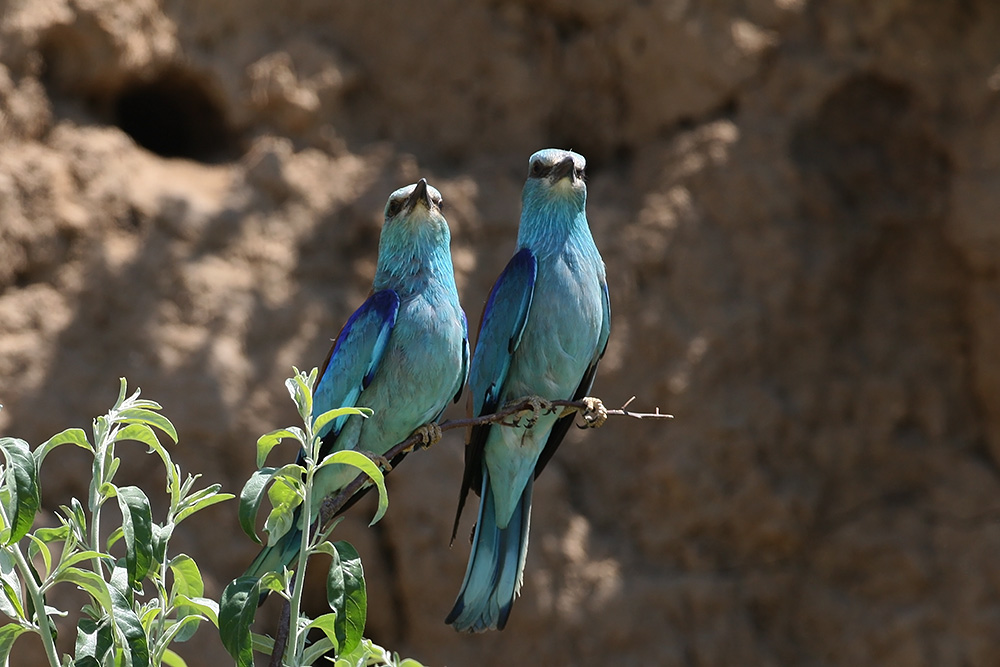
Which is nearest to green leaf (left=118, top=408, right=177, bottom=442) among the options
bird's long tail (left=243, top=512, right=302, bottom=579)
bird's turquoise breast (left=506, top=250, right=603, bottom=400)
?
bird's long tail (left=243, top=512, right=302, bottom=579)

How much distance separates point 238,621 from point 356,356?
132cm

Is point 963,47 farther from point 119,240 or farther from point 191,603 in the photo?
point 191,603

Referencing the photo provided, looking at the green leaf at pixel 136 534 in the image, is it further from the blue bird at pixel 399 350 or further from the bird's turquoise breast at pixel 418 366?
the bird's turquoise breast at pixel 418 366

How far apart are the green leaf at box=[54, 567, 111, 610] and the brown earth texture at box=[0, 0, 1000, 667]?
9.10 ft

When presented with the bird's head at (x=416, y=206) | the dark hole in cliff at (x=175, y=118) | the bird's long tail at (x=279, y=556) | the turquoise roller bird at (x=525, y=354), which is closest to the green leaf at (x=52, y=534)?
the bird's long tail at (x=279, y=556)

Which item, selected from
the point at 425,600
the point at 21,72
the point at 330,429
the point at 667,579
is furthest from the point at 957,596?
the point at 21,72

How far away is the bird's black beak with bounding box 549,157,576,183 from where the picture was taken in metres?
3.31

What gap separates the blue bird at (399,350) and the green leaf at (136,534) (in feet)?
3.61

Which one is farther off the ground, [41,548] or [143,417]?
[143,417]

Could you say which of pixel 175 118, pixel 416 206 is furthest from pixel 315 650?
pixel 175 118

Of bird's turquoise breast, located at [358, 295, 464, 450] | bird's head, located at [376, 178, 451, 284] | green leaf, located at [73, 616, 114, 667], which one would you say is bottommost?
green leaf, located at [73, 616, 114, 667]

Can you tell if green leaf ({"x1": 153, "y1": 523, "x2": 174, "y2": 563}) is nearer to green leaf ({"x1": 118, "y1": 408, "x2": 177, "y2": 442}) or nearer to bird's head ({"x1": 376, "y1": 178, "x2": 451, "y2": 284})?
green leaf ({"x1": 118, "y1": 408, "x2": 177, "y2": 442})

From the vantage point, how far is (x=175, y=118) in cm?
528

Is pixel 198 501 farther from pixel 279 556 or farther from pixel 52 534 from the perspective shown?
pixel 279 556
